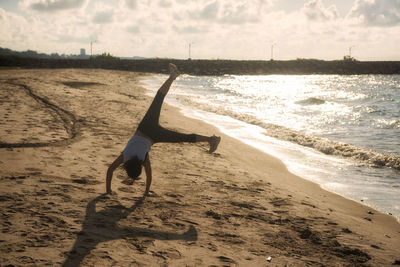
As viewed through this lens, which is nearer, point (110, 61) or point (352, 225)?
point (352, 225)

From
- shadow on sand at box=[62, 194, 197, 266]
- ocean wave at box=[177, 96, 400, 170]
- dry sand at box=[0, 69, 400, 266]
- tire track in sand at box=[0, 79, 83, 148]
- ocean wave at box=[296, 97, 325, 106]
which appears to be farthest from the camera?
ocean wave at box=[296, 97, 325, 106]

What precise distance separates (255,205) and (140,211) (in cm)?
180

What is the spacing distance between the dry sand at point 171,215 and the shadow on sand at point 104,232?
1cm

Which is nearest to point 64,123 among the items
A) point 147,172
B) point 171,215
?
point 147,172

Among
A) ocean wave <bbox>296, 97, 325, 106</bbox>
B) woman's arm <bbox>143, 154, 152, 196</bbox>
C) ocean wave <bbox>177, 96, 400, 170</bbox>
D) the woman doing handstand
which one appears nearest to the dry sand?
woman's arm <bbox>143, 154, 152, 196</bbox>

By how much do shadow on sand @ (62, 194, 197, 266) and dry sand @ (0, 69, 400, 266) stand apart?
0.04 ft

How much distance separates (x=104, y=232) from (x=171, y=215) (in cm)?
101

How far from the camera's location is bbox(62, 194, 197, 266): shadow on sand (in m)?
3.37

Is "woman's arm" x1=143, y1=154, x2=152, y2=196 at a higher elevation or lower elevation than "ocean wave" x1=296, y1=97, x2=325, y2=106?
lower

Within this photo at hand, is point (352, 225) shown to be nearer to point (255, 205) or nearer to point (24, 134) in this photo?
point (255, 205)

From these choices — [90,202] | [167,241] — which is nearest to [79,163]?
[90,202]

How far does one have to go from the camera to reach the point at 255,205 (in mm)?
5156

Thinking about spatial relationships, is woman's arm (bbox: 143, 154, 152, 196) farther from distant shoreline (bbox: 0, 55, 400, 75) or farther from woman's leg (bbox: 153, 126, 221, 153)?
distant shoreline (bbox: 0, 55, 400, 75)

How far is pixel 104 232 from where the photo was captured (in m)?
3.84
